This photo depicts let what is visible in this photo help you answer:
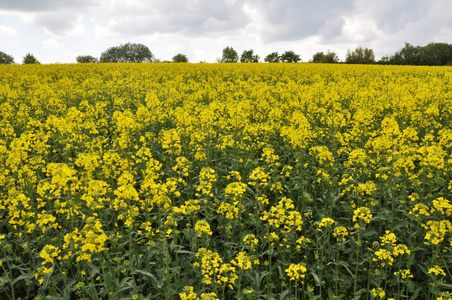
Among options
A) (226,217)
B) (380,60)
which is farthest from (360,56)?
(226,217)

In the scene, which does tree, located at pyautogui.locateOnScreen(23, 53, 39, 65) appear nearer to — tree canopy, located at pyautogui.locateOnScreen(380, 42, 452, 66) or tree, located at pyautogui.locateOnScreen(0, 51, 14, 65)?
tree, located at pyautogui.locateOnScreen(0, 51, 14, 65)

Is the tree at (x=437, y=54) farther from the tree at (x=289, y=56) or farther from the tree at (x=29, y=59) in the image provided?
the tree at (x=29, y=59)

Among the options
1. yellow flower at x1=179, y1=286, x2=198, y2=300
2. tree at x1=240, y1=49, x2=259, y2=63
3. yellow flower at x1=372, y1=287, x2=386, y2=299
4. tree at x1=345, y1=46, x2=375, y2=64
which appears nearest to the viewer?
yellow flower at x1=179, y1=286, x2=198, y2=300

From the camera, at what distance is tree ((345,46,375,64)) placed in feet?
217

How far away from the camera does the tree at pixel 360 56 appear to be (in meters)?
66.0

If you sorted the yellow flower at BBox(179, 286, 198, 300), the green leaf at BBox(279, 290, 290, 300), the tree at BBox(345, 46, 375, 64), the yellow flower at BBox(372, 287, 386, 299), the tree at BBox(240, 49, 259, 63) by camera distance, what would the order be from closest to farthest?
the yellow flower at BBox(179, 286, 198, 300) < the yellow flower at BBox(372, 287, 386, 299) < the green leaf at BBox(279, 290, 290, 300) < the tree at BBox(345, 46, 375, 64) < the tree at BBox(240, 49, 259, 63)

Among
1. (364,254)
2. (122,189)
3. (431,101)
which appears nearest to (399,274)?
(364,254)

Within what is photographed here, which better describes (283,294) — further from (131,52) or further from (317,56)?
(131,52)

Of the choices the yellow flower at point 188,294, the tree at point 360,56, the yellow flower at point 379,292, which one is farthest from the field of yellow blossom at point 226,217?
the tree at point 360,56

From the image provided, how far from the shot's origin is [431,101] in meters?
11.6

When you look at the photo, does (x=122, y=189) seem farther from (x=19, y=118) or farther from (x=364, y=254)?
(x=19, y=118)

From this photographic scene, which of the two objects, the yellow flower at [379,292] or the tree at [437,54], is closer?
the yellow flower at [379,292]

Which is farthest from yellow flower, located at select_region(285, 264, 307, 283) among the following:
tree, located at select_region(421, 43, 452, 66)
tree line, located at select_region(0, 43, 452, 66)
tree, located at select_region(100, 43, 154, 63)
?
tree, located at select_region(100, 43, 154, 63)

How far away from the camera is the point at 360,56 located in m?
67.2
